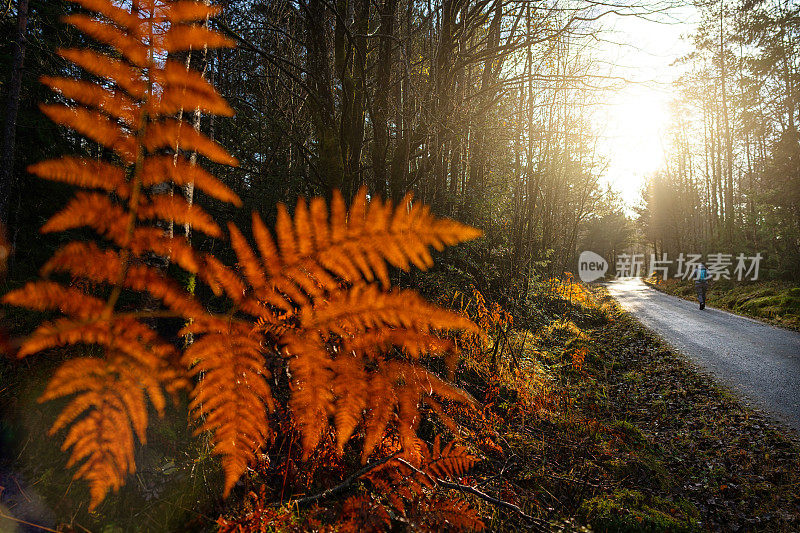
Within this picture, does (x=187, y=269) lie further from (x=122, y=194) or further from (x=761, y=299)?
(x=761, y=299)

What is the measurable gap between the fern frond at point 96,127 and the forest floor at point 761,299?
44.1 ft

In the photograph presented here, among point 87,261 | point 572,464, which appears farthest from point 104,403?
point 572,464

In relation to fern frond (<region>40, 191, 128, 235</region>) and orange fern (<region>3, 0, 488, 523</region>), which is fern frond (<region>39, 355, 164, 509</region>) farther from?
fern frond (<region>40, 191, 128, 235</region>)

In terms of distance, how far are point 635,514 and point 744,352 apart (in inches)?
278

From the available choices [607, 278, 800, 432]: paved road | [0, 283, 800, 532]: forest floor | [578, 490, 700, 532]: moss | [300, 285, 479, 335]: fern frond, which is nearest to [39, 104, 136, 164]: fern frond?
[300, 285, 479, 335]: fern frond

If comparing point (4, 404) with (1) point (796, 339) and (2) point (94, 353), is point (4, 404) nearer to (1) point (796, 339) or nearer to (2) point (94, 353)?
(2) point (94, 353)

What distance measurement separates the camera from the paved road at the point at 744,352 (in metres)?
5.15

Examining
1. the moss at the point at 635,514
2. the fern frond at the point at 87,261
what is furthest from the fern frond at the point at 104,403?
the moss at the point at 635,514

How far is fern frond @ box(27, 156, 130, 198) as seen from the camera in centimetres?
54

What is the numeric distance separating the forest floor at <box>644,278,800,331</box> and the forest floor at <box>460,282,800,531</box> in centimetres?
719

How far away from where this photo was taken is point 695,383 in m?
5.75

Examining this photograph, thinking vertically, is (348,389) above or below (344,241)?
below

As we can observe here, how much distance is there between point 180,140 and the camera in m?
0.63

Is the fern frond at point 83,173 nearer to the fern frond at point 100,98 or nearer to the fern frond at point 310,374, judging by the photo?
the fern frond at point 100,98
